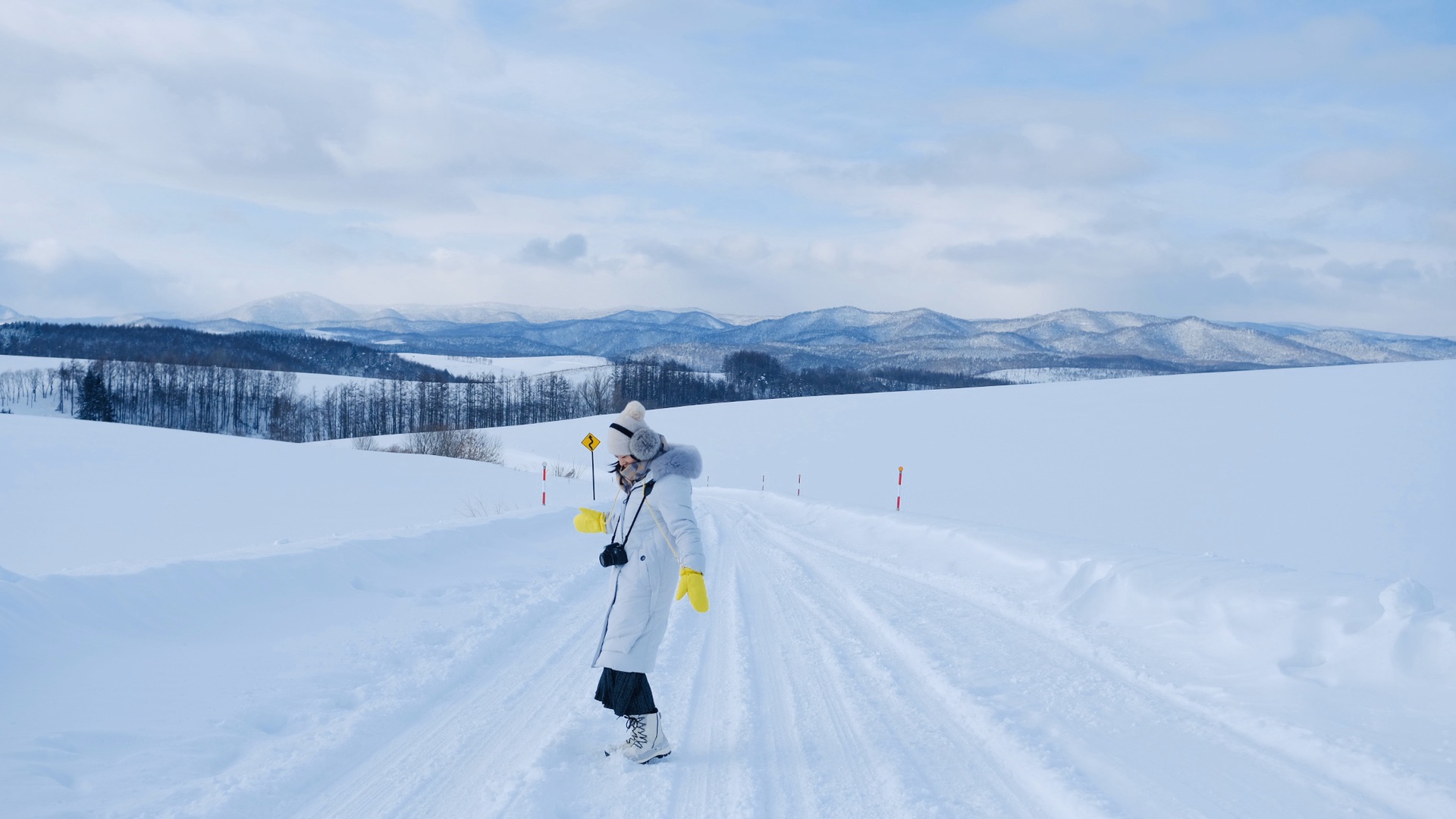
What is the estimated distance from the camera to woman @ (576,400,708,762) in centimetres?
421

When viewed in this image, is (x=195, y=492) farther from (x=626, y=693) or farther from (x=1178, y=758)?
(x=1178, y=758)

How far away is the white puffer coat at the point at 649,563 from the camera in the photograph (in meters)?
4.28

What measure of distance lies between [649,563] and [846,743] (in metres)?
1.43

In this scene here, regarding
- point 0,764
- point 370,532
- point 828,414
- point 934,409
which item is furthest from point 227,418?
point 0,764

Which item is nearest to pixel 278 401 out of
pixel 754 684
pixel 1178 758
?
pixel 754 684

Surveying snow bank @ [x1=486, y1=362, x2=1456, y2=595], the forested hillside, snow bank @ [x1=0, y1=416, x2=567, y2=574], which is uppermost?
the forested hillside

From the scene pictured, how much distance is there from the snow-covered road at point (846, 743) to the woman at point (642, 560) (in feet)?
0.91

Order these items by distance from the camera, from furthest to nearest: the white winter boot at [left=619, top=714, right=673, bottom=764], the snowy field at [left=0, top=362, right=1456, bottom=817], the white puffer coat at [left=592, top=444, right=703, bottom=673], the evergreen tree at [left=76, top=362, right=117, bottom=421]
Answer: the evergreen tree at [left=76, top=362, right=117, bottom=421], the white puffer coat at [left=592, top=444, right=703, bottom=673], the white winter boot at [left=619, top=714, right=673, bottom=764], the snowy field at [left=0, top=362, right=1456, bottom=817]

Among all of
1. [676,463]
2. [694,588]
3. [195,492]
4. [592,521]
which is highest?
[676,463]

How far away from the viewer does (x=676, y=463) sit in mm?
4402

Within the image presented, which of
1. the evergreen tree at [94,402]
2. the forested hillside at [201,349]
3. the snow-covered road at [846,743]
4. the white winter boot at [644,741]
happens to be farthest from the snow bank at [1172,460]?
the forested hillside at [201,349]

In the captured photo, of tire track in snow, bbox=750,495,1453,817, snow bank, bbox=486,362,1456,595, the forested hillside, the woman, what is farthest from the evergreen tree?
tire track in snow, bbox=750,495,1453,817

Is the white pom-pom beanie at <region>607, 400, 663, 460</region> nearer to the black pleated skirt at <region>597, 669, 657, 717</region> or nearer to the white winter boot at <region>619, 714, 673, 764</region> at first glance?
the black pleated skirt at <region>597, 669, 657, 717</region>

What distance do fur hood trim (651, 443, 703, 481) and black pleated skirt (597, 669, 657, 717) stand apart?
1.06 metres
